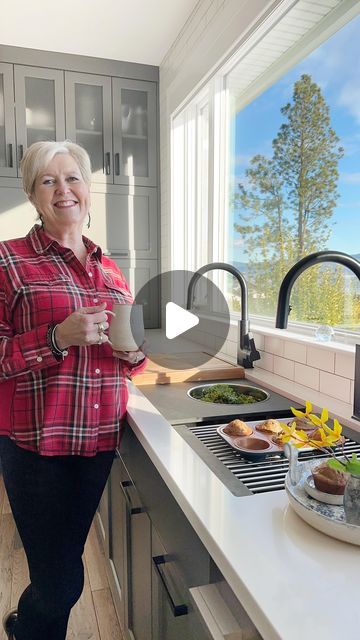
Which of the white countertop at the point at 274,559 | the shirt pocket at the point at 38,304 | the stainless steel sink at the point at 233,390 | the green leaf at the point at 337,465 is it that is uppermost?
the shirt pocket at the point at 38,304

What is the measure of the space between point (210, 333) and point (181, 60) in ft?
5.04

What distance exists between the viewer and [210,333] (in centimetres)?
229

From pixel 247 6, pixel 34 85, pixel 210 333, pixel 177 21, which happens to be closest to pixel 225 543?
pixel 210 333

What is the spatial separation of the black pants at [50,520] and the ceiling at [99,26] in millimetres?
2198

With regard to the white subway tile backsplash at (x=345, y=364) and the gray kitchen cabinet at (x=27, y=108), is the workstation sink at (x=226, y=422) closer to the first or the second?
the white subway tile backsplash at (x=345, y=364)

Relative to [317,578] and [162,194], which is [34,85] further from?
[317,578]

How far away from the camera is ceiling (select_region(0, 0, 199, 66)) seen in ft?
7.59

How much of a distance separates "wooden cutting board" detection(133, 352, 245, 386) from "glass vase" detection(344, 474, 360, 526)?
1.01 metres

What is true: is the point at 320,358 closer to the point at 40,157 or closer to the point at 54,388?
the point at 54,388

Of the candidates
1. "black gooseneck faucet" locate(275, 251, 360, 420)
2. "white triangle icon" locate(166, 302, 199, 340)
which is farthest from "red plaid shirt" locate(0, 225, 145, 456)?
"white triangle icon" locate(166, 302, 199, 340)

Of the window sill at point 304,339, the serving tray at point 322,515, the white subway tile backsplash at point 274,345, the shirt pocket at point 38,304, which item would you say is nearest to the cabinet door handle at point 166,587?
the serving tray at point 322,515

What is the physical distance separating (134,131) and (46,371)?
7.51 ft
